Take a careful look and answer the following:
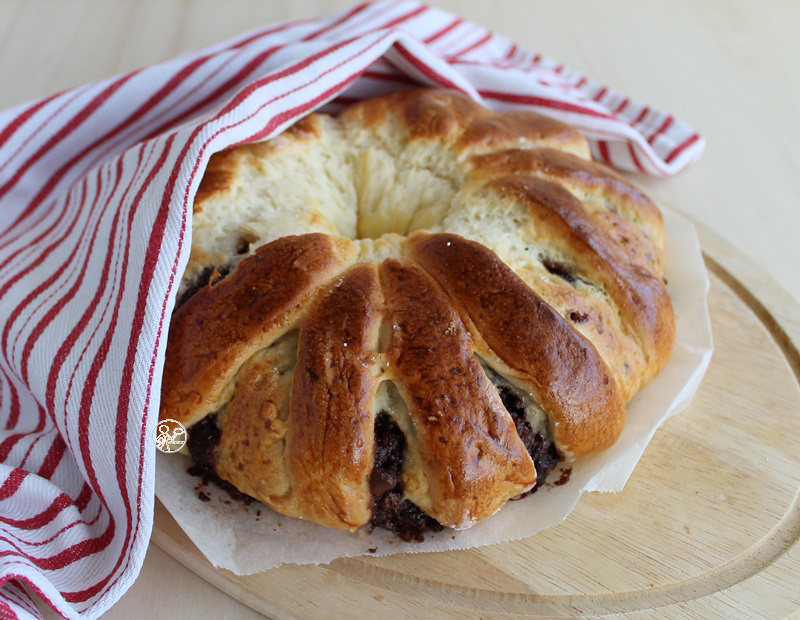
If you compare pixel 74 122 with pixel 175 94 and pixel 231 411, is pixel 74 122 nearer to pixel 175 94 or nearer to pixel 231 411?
pixel 175 94

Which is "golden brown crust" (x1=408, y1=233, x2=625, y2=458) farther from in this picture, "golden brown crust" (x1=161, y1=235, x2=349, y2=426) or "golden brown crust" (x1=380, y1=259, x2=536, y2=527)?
"golden brown crust" (x1=161, y1=235, x2=349, y2=426)

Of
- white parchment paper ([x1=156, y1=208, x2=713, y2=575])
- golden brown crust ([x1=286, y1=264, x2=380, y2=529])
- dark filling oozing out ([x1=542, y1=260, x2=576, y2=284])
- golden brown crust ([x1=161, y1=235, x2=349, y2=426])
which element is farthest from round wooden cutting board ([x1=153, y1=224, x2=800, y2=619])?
dark filling oozing out ([x1=542, y1=260, x2=576, y2=284])

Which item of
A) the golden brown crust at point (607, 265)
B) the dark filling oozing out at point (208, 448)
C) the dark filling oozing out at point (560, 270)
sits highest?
the golden brown crust at point (607, 265)

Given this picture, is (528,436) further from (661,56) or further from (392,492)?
(661,56)

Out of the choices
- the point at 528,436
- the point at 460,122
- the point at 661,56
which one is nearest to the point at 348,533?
the point at 528,436

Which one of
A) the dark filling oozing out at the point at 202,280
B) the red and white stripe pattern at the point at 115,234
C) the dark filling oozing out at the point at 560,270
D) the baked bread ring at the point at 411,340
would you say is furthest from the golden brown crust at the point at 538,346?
the red and white stripe pattern at the point at 115,234

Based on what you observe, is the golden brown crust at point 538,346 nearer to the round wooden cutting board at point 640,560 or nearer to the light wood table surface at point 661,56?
the round wooden cutting board at point 640,560

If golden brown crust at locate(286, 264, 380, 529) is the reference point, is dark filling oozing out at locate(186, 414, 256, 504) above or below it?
below
